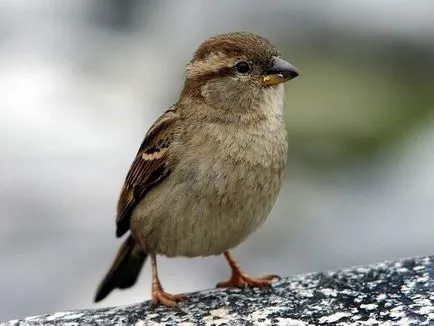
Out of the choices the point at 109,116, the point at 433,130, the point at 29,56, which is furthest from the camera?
the point at 29,56

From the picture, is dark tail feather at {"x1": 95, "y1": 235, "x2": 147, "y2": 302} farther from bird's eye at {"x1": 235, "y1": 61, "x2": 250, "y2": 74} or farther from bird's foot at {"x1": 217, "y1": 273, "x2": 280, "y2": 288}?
bird's eye at {"x1": 235, "y1": 61, "x2": 250, "y2": 74}

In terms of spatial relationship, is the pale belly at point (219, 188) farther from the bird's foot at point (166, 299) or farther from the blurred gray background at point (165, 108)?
the blurred gray background at point (165, 108)

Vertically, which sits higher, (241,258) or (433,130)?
(433,130)

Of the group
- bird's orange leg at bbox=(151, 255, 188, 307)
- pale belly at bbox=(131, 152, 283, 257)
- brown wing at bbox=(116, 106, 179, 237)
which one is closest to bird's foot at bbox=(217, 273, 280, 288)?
pale belly at bbox=(131, 152, 283, 257)

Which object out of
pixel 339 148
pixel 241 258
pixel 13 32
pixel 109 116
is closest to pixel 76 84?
pixel 109 116

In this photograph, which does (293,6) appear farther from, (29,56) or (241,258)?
(241,258)

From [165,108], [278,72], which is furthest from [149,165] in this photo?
[165,108]

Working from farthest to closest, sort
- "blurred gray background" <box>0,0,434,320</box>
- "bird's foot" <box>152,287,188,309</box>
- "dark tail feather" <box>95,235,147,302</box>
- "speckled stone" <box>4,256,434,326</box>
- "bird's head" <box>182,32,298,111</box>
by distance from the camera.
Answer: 1. "blurred gray background" <box>0,0,434,320</box>
2. "dark tail feather" <box>95,235,147,302</box>
3. "bird's head" <box>182,32,298,111</box>
4. "bird's foot" <box>152,287,188,309</box>
5. "speckled stone" <box>4,256,434,326</box>

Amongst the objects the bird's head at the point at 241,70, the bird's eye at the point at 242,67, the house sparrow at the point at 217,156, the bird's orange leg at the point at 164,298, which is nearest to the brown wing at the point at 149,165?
the house sparrow at the point at 217,156
